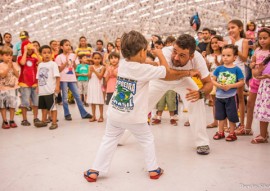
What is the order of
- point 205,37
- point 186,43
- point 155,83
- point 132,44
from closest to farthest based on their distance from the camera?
point 132,44, point 186,43, point 155,83, point 205,37

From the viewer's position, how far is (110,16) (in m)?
17.7

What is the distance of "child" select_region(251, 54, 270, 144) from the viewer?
8.81ft

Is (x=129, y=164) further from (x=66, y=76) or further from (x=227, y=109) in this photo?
(x=66, y=76)

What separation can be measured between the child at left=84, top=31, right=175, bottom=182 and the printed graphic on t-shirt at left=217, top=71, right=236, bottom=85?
1.17 meters

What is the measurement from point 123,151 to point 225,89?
1.20m

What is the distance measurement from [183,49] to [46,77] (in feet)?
6.93

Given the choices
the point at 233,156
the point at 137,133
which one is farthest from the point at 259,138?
the point at 137,133

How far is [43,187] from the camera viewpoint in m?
1.85

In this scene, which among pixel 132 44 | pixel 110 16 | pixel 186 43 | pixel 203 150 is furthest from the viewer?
pixel 110 16

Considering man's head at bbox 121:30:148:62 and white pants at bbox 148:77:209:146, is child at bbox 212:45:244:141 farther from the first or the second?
man's head at bbox 121:30:148:62

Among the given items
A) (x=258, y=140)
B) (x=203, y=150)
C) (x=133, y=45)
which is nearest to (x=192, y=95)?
(x=203, y=150)

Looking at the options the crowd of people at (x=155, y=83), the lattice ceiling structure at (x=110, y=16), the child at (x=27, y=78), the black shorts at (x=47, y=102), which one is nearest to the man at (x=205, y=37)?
the crowd of people at (x=155, y=83)

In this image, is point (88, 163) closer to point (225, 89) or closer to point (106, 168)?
point (106, 168)

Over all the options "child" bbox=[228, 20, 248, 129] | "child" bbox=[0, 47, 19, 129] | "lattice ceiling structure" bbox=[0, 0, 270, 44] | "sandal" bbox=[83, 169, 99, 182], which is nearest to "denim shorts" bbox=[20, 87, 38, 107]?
"child" bbox=[0, 47, 19, 129]
